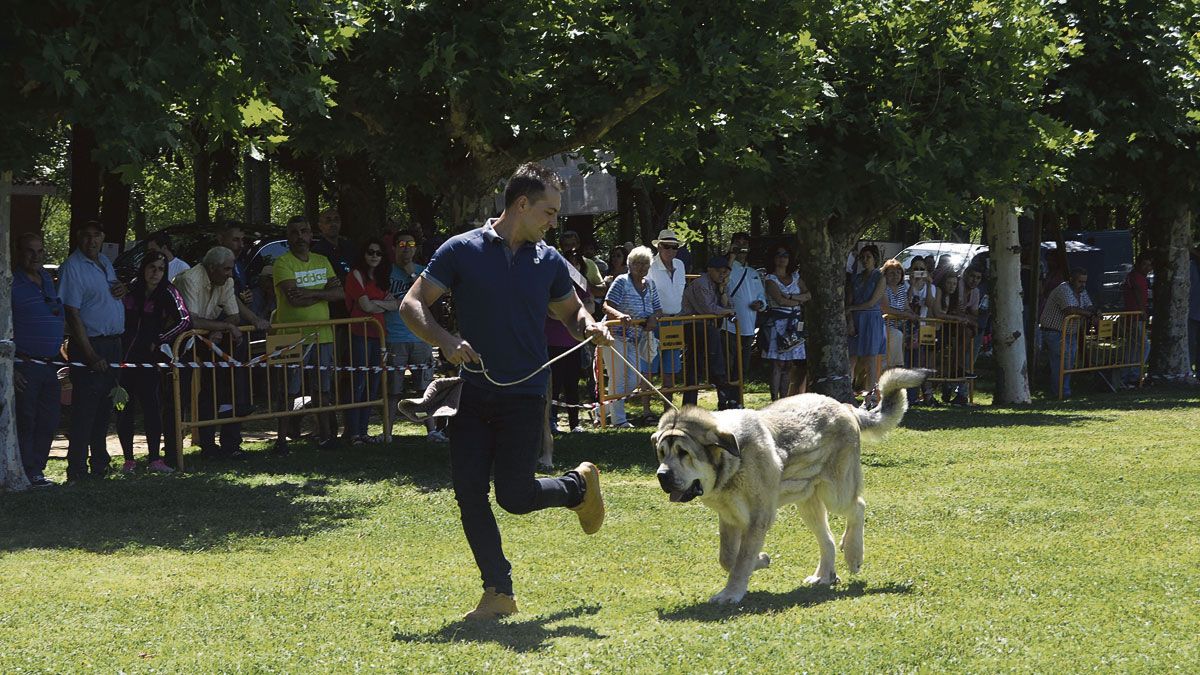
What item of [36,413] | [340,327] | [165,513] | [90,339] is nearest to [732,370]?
[340,327]

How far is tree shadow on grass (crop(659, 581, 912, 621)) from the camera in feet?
23.4

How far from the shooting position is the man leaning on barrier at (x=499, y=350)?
6812mm

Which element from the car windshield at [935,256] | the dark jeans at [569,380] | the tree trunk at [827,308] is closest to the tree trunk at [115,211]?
the dark jeans at [569,380]

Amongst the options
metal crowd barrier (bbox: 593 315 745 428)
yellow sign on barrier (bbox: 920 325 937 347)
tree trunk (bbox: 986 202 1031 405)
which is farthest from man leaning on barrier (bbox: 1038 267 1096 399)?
metal crowd barrier (bbox: 593 315 745 428)

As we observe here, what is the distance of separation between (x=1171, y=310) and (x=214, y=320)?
16795 millimetres

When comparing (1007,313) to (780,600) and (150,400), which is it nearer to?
(150,400)

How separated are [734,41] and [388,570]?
22.0 ft

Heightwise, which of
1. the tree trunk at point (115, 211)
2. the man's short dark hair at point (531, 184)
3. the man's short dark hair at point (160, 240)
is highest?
the tree trunk at point (115, 211)

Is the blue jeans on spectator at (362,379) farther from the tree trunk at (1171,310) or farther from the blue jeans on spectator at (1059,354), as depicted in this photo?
the tree trunk at (1171,310)

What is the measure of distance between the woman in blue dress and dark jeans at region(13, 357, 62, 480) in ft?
33.9

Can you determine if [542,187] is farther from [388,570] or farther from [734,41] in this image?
[734,41]

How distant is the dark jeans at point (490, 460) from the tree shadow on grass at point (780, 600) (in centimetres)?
91

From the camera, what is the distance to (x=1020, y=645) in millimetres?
6289

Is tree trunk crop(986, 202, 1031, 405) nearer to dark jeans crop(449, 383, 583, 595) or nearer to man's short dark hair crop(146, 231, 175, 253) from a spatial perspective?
man's short dark hair crop(146, 231, 175, 253)
